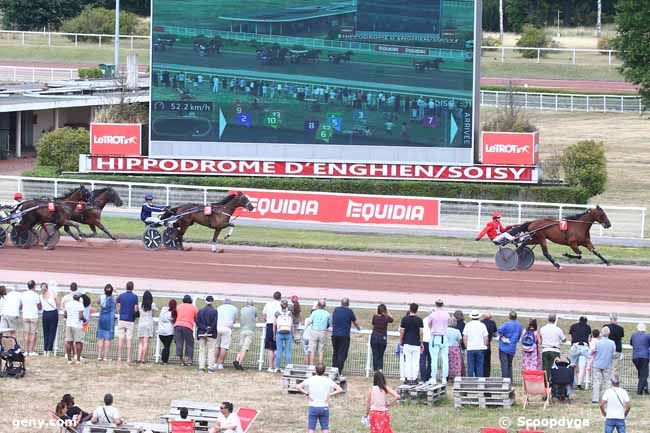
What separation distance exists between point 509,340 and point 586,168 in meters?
23.9

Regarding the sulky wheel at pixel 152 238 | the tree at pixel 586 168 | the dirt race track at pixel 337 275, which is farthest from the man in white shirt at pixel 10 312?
the tree at pixel 586 168

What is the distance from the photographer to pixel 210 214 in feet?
106

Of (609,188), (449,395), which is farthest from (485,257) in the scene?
(609,188)

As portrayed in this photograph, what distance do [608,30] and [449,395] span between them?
7252 centimetres

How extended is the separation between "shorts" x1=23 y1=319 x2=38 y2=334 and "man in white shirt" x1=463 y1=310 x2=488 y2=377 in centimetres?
652

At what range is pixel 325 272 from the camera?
101 ft

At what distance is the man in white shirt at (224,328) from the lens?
21.8 meters

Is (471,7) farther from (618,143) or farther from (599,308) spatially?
(618,143)

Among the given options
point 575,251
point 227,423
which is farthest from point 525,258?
point 227,423

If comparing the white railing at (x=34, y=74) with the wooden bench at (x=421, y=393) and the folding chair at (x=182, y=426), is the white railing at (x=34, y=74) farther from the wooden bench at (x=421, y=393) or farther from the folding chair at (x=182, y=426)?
the folding chair at (x=182, y=426)

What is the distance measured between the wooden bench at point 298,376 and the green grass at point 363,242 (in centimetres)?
1305

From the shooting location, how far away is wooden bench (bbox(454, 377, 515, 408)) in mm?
19625

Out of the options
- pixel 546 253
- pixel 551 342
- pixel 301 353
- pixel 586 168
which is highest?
pixel 586 168

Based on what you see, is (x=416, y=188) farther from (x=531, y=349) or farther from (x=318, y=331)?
(x=531, y=349)
